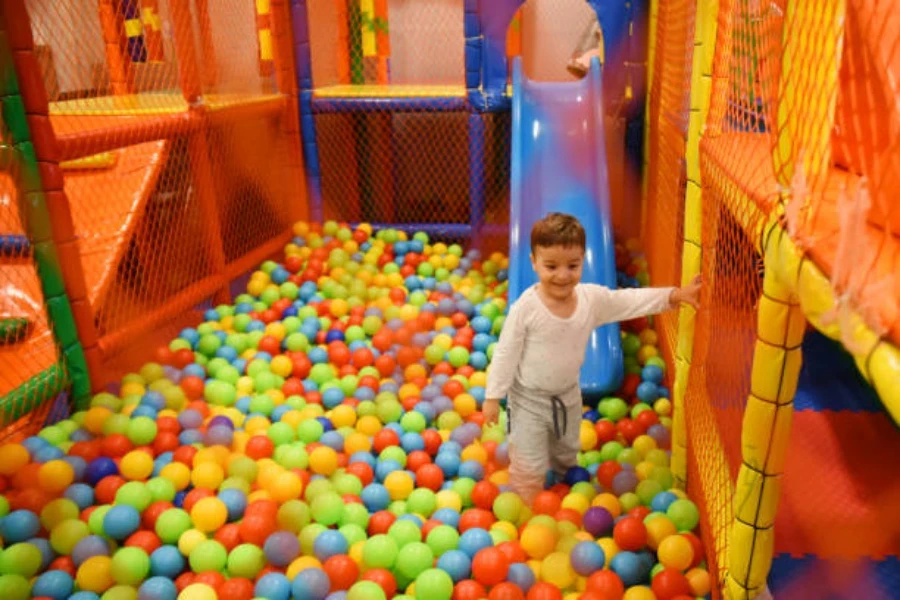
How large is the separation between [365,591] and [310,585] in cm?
15

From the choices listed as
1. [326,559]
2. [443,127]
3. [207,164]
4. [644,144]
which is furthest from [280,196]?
[326,559]

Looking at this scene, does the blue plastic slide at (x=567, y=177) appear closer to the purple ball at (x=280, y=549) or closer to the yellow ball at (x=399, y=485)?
the yellow ball at (x=399, y=485)

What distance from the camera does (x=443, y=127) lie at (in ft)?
18.5

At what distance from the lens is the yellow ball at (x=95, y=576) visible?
1.96 m

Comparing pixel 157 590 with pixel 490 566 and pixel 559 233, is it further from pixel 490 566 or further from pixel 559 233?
pixel 559 233

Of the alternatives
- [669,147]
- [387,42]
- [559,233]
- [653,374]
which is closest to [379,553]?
[559,233]

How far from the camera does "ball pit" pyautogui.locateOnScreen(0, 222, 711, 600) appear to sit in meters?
1.97

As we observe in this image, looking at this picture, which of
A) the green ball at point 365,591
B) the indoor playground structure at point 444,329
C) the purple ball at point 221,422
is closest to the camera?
the indoor playground structure at point 444,329

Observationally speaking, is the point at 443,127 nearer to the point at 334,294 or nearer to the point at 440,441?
the point at 334,294

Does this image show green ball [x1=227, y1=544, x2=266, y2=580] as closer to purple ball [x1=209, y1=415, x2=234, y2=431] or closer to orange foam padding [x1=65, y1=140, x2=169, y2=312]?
purple ball [x1=209, y1=415, x2=234, y2=431]

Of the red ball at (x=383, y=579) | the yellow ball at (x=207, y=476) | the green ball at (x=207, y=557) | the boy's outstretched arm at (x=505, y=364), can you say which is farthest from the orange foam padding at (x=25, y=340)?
the boy's outstretched arm at (x=505, y=364)

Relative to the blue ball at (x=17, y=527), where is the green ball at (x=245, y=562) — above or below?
below

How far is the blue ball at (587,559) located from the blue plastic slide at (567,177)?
37.6 inches

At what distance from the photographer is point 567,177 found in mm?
3688
